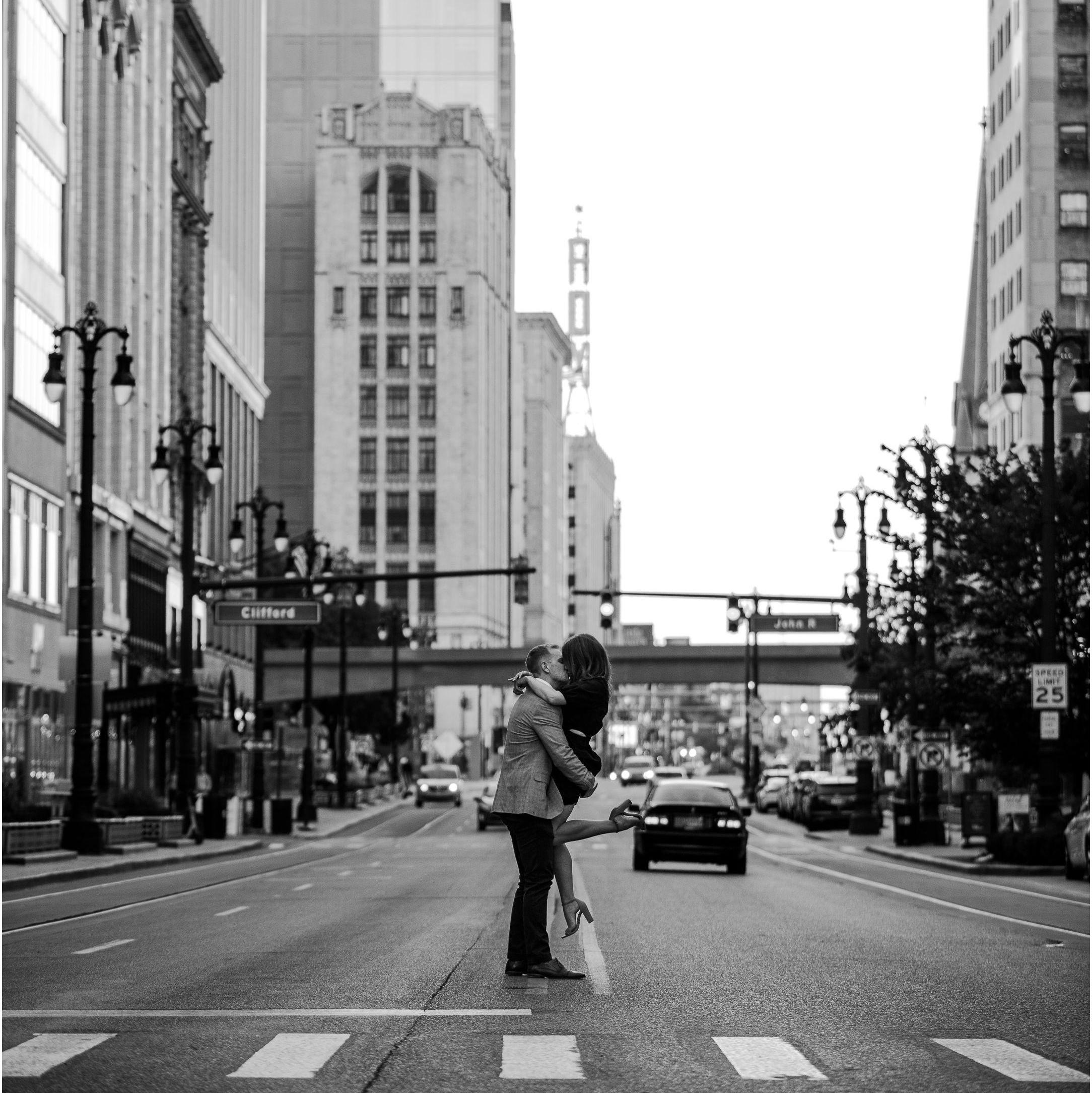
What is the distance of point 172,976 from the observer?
46.5ft

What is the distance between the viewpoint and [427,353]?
176 m

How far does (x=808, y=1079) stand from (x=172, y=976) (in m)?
6.09

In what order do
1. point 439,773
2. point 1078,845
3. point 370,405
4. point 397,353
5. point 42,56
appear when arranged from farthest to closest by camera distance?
point 370,405
point 397,353
point 439,773
point 42,56
point 1078,845

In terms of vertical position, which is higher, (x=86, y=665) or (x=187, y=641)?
(x=187, y=641)

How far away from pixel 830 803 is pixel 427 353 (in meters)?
120

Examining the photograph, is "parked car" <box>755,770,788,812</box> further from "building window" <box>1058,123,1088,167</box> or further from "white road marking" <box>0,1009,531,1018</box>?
"white road marking" <box>0,1009,531,1018</box>

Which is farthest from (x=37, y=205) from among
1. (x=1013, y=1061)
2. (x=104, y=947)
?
(x=1013, y=1061)

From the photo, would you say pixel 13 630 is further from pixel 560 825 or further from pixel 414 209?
pixel 414 209

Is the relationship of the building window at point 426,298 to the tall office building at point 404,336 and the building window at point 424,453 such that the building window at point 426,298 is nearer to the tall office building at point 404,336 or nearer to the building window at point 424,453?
the tall office building at point 404,336

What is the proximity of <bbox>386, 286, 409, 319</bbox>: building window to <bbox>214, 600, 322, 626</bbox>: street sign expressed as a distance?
437ft

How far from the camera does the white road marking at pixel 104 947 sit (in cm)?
1622

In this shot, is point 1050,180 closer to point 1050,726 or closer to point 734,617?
point 734,617

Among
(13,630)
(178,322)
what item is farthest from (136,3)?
(13,630)

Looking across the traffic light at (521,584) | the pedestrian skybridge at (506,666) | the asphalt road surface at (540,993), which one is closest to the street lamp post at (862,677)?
the traffic light at (521,584)
